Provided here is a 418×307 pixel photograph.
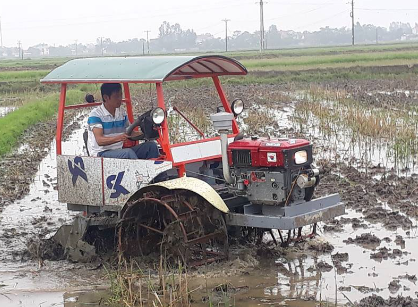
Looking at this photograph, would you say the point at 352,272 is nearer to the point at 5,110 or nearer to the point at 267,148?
the point at 267,148

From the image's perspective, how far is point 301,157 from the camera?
670 centimetres

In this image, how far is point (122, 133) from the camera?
7.55m

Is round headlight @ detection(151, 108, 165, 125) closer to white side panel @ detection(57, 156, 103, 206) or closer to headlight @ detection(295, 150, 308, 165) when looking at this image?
white side panel @ detection(57, 156, 103, 206)

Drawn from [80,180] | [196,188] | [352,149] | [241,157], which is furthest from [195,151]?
[352,149]

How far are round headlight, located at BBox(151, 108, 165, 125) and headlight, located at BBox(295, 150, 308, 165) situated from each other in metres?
1.23

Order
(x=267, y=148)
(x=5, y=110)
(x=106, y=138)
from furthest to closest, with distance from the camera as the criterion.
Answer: (x=5, y=110), (x=106, y=138), (x=267, y=148)

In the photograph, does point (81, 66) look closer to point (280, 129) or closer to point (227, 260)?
point (227, 260)

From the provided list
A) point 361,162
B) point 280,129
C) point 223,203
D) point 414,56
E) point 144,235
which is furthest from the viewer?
point 414,56

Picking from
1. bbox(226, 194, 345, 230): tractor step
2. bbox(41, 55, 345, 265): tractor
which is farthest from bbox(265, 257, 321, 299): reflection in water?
bbox(226, 194, 345, 230): tractor step

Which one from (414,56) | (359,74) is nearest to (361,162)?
(359,74)

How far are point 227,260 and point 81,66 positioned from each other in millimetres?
2438

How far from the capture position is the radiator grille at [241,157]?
22.3 ft

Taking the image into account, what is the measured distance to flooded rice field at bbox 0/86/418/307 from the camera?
6102 millimetres

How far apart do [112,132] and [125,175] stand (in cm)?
66
